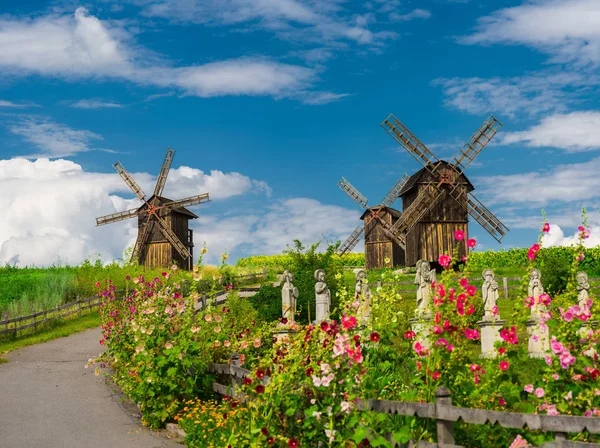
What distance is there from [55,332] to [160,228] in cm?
2290

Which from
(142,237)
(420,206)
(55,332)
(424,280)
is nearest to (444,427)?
(424,280)

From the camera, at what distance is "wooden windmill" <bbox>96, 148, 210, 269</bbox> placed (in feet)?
159

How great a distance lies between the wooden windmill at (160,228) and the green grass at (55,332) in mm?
17645

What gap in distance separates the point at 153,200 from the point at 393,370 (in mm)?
43675

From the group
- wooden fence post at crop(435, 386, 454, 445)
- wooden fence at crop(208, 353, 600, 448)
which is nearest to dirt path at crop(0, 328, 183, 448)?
wooden fence at crop(208, 353, 600, 448)

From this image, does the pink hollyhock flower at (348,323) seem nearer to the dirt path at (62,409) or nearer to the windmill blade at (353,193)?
the dirt path at (62,409)

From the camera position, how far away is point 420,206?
4188cm

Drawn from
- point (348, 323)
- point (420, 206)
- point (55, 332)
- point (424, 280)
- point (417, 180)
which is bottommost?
point (55, 332)

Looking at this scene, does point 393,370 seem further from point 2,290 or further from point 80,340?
point 2,290

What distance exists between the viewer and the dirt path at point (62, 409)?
10734 millimetres

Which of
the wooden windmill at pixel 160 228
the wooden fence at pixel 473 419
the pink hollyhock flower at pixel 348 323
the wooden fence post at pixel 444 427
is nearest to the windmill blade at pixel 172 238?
the wooden windmill at pixel 160 228

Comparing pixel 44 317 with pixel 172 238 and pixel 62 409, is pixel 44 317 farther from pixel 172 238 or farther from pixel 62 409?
pixel 172 238

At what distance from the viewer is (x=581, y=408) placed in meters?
6.39

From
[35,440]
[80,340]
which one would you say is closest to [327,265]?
[80,340]
